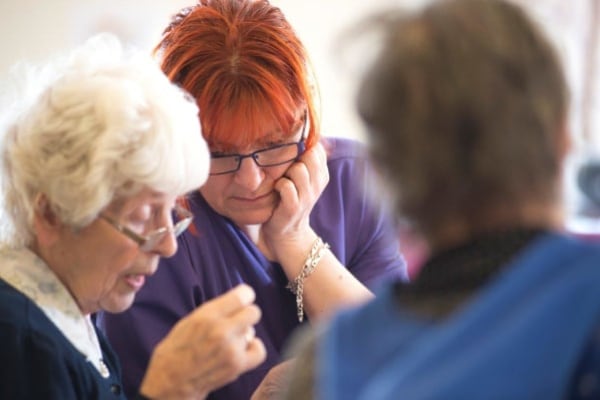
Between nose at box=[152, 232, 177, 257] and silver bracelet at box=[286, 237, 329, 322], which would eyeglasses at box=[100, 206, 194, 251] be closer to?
nose at box=[152, 232, 177, 257]

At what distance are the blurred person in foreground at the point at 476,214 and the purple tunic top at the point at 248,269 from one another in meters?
0.87

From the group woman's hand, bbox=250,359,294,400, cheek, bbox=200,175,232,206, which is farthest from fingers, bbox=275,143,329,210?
woman's hand, bbox=250,359,294,400

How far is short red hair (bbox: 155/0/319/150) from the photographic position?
66.6 inches

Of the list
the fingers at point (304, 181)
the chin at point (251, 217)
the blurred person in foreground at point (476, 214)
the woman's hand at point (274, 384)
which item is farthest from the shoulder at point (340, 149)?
the blurred person in foreground at point (476, 214)

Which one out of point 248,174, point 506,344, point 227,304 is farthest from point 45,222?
point 506,344

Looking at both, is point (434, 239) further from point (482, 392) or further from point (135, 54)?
point (135, 54)

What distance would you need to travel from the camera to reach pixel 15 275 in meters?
1.38

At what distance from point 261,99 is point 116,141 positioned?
0.44 m

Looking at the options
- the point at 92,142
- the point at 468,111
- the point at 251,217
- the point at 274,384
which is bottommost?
the point at 274,384

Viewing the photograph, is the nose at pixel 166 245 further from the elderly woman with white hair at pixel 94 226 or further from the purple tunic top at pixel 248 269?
the purple tunic top at pixel 248 269

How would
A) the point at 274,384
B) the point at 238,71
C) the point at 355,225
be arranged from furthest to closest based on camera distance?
the point at 355,225, the point at 238,71, the point at 274,384

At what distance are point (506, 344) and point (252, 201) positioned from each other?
1.10 m

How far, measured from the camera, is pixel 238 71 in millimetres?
1702

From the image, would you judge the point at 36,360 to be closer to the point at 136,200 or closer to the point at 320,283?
the point at 136,200
